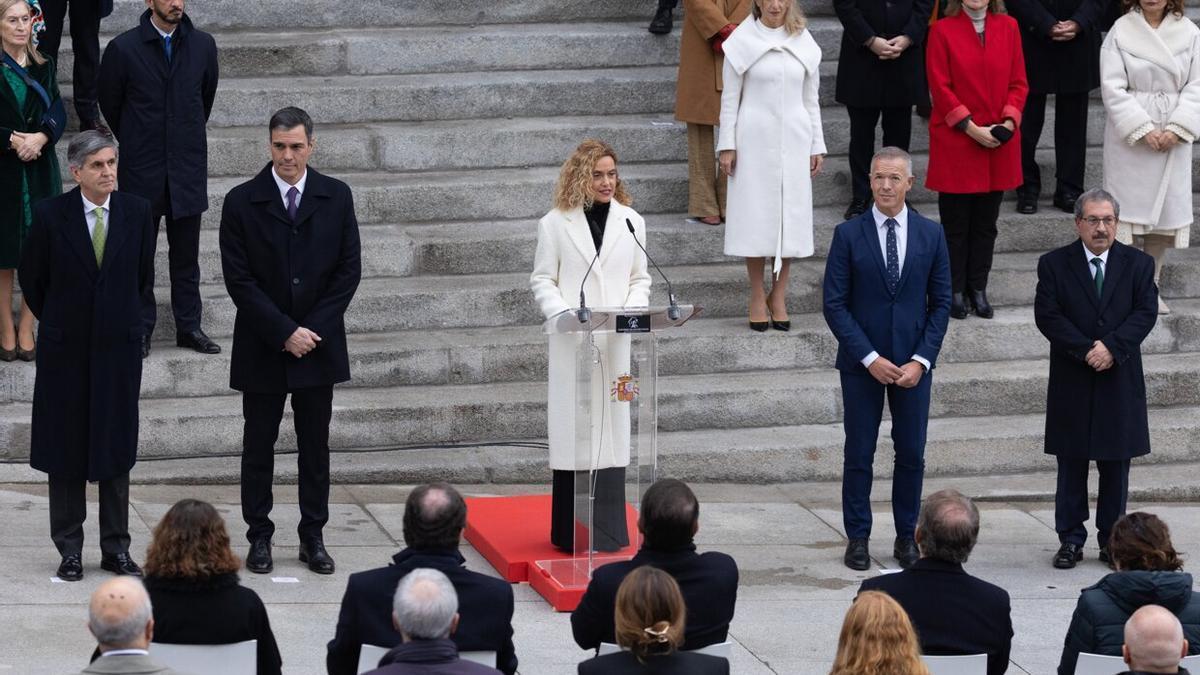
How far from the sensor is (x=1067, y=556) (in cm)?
895

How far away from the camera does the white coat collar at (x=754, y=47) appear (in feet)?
35.8

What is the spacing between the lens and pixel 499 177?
12180mm

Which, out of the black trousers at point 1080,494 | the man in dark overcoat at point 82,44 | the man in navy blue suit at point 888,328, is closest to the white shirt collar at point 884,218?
the man in navy blue suit at point 888,328

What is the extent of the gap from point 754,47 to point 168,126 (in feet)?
10.7

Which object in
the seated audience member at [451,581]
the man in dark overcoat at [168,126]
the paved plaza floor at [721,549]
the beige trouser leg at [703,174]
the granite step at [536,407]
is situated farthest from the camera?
the beige trouser leg at [703,174]

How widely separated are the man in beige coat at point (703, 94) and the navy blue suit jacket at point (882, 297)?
3.32m

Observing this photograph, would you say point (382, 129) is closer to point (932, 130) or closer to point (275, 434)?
point (932, 130)

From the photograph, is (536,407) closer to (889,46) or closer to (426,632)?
(889,46)

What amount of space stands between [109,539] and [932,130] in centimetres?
556

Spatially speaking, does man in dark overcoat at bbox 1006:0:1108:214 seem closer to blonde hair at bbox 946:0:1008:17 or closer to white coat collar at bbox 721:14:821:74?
blonde hair at bbox 946:0:1008:17

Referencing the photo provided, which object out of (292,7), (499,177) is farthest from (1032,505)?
(292,7)

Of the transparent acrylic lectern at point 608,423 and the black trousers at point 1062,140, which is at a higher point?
the black trousers at point 1062,140

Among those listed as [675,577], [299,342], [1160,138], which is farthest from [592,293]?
[1160,138]

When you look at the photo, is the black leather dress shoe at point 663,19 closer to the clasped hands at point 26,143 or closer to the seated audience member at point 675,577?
the clasped hands at point 26,143
